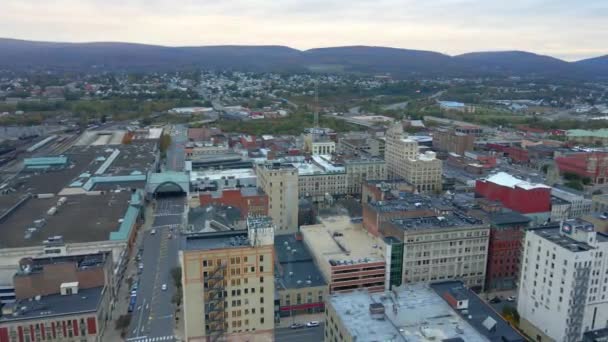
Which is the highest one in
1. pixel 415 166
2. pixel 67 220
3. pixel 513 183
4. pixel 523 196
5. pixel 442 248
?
pixel 513 183

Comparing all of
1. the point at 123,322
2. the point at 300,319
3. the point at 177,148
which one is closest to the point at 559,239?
the point at 300,319

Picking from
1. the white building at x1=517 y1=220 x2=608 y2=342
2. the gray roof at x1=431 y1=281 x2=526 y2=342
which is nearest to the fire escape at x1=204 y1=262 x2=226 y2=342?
the gray roof at x1=431 y1=281 x2=526 y2=342

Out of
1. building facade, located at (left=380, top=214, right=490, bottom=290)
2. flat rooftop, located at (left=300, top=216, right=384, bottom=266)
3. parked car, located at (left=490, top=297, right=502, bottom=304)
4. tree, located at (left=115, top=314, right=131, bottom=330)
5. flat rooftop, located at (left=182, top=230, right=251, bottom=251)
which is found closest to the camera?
flat rooftop, located at (left=182, top=230, right=251, bottom=251)

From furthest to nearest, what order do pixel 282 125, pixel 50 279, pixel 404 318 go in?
pixel 282 125
pixel 50 279
pixel 404 318

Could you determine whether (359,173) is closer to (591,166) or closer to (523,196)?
(523,196)

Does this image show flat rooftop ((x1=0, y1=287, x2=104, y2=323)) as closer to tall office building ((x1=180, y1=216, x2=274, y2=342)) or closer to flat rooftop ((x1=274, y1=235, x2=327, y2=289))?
tall office building ((x1=180, y1=216, x2=274, y2=342))

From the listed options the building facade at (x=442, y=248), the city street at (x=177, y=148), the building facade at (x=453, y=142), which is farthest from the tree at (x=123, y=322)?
the building facade at (x=453, y=142)

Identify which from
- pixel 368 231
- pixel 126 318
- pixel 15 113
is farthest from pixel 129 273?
pixel 15 113
